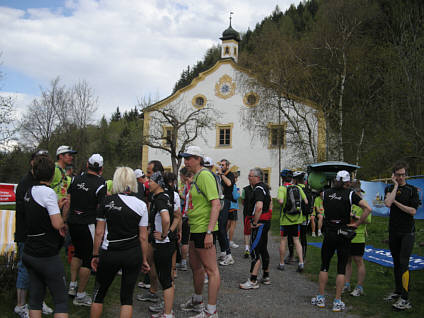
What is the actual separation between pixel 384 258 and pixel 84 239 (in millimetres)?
7023

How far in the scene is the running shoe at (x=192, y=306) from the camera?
5363 millimetres

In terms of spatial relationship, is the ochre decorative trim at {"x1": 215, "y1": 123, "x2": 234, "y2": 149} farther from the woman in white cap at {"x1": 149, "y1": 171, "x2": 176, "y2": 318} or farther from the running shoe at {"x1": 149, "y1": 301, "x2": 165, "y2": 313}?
the woman in white cap at {"x1": 149, "y1": 171, "x2": 176, "y2": 318}

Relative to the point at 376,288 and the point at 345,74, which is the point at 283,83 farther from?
the point at 376,288

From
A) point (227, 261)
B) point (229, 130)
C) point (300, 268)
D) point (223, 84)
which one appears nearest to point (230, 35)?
point (223, 84)

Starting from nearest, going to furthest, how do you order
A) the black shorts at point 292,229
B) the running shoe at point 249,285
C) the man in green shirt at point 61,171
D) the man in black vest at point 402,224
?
the man in black vest at point 402,224
the man in green shirt at point 61,171
the running shoe at point 249,285
the black shorts at point 292,229

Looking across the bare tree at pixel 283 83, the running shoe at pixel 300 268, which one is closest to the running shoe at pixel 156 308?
the running shoe at pixel 300 268

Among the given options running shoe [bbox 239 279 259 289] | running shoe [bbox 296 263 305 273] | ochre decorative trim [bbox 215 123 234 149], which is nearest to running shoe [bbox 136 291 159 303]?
running shoe [bbox 239 279 259 289]

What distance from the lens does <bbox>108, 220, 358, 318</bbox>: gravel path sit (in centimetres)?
552

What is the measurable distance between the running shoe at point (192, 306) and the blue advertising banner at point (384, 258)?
4.96 meters

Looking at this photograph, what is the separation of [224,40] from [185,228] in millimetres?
37366

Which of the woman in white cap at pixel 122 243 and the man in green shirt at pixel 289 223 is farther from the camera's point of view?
the man in green shirt at pixel 289 223

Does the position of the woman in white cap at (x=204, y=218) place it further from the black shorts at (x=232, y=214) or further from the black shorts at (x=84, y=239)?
the black shorts at (x=232, y=214)

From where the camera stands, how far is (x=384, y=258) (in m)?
9.19

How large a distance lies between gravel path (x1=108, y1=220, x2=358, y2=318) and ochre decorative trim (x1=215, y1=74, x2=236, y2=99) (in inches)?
1181
